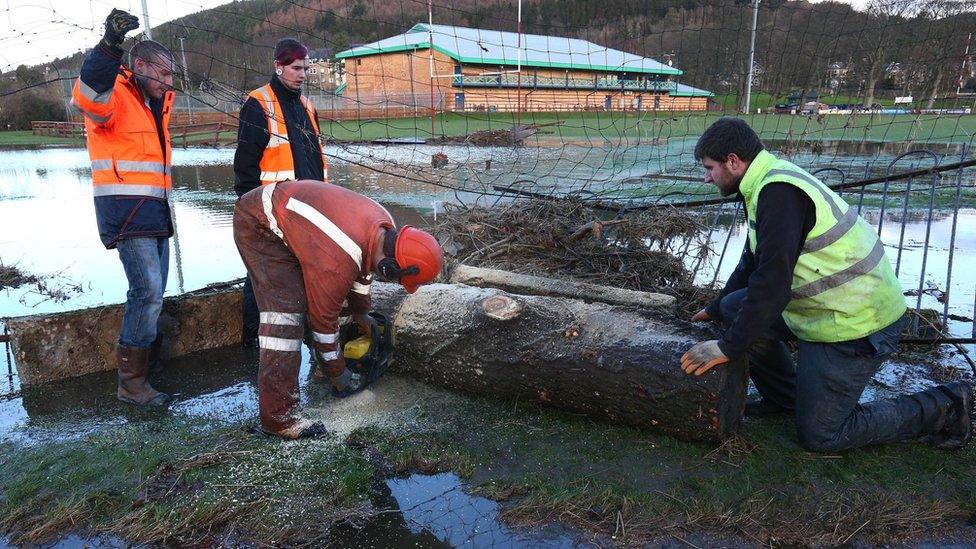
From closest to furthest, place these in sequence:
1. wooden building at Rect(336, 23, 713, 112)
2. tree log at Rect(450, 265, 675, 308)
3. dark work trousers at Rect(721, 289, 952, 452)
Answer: dark work trousers at Rect(721, 289, 952, 452) < tree log at Rect(450, 265, 675, 308) < wooden building at Rect(336, 23, 713, 112)

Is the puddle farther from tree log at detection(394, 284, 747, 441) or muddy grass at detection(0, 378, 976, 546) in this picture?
tree log at detection(394, 284, 747, 441)

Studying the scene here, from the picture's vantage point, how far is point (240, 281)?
185 inches

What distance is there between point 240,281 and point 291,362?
1.86 metres

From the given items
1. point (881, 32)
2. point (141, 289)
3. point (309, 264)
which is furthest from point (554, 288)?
point (881, 32)

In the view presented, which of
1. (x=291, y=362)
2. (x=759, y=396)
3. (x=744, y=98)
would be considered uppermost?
(x=744, y=98)

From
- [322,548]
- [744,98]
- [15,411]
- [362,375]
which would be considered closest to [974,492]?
[322,548]

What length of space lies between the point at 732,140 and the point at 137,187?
10.6ft

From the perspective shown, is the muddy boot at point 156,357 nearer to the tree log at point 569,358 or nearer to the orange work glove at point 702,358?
the tree log at point 569,358

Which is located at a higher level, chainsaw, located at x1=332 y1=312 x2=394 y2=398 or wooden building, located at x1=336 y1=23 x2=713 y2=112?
wooden building, located at x1=336 y1=23 x2=713 y2=112

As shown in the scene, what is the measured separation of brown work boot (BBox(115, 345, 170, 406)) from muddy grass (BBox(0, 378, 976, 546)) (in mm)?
148

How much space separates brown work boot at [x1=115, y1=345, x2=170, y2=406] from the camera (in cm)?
357

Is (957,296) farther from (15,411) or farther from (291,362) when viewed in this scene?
(15,411)

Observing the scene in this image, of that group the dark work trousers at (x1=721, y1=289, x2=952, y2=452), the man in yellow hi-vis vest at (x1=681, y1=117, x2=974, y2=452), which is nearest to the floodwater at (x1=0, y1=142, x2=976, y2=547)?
the dark work trousers at (x1=721, y1=289, x2=952, y2=452)

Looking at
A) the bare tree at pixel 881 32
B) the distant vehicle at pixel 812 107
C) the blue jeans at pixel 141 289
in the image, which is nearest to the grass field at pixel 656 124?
the distant vehicle at pixel 812 107
